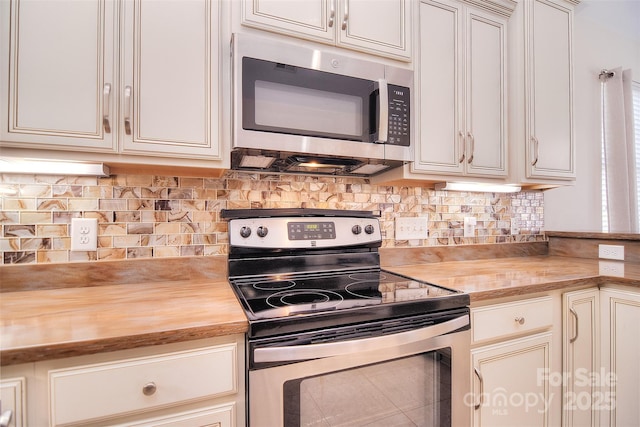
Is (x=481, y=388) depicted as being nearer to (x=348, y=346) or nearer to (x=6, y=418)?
(x=348, y=346)

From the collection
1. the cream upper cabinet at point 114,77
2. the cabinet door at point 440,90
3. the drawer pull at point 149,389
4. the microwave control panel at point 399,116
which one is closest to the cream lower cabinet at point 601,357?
the cabinet door at point 440,90

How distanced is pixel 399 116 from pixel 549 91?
1007mm

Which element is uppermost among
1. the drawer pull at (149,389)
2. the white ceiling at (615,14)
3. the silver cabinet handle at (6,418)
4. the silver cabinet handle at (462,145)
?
the white ceiling at (615,14)

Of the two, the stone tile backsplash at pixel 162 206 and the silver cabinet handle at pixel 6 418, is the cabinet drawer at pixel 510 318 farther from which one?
the silver cabinet handle at pixel 6 418

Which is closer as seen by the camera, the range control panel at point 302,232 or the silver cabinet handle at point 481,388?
the silver cabinet handle at point 481,388

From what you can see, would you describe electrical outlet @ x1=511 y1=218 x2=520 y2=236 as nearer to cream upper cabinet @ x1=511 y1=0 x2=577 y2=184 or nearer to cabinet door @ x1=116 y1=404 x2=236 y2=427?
cream upper cabinet @ x1=511 y1=0 x2=577 y2=184

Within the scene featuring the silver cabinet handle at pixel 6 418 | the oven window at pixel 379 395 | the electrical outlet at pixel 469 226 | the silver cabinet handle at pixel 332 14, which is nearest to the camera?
the silver cabinet handle at pixel 6 418

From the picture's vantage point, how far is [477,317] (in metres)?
1.16

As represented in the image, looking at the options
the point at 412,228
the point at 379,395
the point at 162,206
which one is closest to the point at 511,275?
the point at 412,228

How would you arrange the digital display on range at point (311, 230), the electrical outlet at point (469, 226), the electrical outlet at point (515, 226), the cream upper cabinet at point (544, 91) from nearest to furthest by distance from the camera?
the digital display on range at point (311, 230) < the cream upper cabinet at point (544, 91) < the electrical outlet at point (469, 226) < the electrical outlet at point (515, 226)

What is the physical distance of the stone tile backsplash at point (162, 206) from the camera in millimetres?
1148

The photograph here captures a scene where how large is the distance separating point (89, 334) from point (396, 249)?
4.45ft

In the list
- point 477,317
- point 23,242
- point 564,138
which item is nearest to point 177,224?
point 23,242

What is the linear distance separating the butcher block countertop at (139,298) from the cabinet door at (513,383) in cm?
23
